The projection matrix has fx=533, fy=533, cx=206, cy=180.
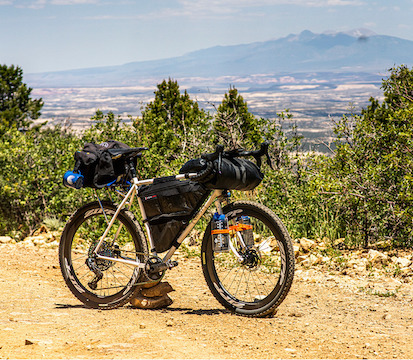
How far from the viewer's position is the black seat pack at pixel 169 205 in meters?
4.54

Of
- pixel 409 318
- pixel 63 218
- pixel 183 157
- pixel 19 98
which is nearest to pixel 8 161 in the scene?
pixel 63 218

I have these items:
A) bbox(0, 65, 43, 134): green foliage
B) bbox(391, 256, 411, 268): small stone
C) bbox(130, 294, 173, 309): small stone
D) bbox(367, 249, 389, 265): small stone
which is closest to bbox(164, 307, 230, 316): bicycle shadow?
bbox(130, 294, 173, 309): small stone

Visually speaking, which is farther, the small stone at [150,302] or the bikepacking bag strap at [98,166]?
the small stone at [150,302]

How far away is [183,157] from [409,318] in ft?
16.7

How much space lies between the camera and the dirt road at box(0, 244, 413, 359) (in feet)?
11.8

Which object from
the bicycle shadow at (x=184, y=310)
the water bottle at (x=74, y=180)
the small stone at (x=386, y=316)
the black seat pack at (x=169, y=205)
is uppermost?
the water bottle at (x=74, y=180)

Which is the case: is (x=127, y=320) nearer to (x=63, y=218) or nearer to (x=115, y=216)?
(x=115, y=216)

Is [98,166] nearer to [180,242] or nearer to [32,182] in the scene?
[180,242]

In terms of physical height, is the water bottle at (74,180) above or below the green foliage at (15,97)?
below

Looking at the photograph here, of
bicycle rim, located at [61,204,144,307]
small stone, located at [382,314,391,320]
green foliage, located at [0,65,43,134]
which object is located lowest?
small stone, located at [382,314,391,320]

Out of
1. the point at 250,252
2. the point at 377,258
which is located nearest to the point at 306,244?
the point at 377,258

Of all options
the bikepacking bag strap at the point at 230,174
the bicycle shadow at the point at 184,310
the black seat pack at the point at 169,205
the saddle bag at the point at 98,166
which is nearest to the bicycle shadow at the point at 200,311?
the bicycle shadow at the point at 184,310

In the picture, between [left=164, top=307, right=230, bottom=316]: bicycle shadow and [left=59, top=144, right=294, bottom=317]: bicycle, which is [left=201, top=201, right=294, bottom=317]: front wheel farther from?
[left=164, top=307, right=230, bottom=316]: bicycle shadow

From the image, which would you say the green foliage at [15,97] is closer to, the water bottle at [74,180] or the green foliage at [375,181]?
the green foliage at [375,181]
